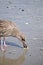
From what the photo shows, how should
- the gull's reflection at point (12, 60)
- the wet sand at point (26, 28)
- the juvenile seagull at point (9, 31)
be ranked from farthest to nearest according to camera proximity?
the juvenile seagull at point (9, 31)
the wet sand at point (26, 28)
the gull's reflection at point (12, 60)

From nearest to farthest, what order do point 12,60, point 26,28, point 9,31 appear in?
point 12,60 < point 9,31 < point 26,28

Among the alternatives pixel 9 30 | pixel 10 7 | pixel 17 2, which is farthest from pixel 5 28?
pixel 17 2

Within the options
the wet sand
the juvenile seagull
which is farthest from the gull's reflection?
the juvenile seagull

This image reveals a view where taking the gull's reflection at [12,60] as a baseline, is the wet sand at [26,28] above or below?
below

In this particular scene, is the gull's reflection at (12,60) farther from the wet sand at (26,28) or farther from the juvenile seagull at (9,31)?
the juvenile seagull at (9,31)

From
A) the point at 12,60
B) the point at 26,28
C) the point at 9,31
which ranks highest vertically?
the point at 9,31

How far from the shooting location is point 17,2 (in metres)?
12.3

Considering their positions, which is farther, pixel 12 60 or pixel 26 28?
pixel 26 28

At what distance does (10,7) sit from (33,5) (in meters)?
0.97

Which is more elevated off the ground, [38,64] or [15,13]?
[38,64]

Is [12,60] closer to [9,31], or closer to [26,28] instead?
[9,31]

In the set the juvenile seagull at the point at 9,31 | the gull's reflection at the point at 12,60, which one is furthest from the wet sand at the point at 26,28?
the juvenile seagull at the point at 9,31

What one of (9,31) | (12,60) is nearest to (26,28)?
(9,31)

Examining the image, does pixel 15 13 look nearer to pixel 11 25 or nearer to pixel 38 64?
pixel 11 25
